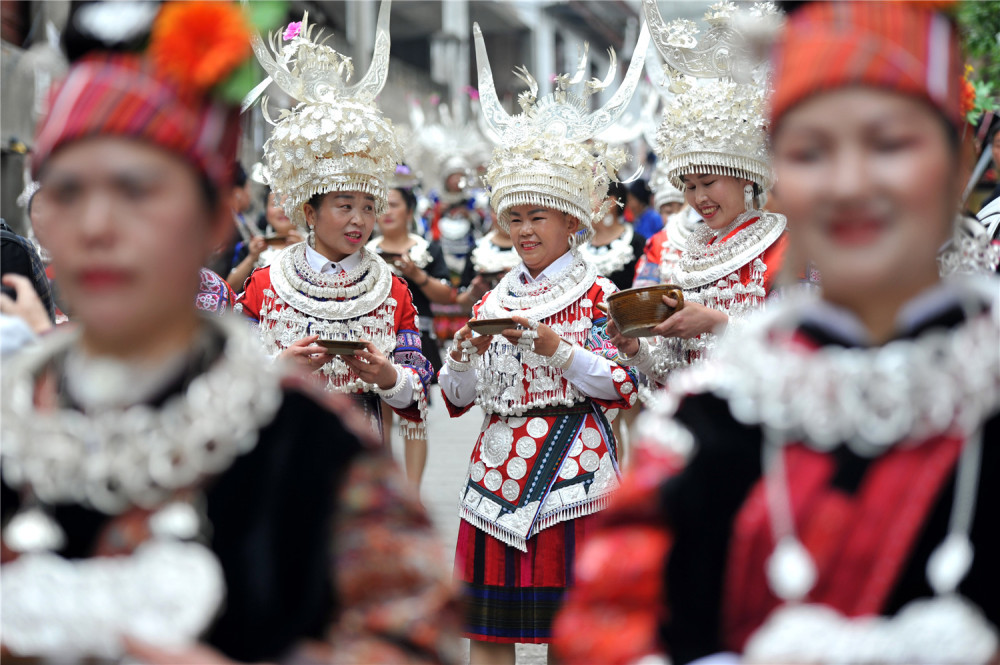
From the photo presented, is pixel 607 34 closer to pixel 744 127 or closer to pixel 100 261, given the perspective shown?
pixel 744 127

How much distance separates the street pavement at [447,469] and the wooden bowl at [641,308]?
4.24ft

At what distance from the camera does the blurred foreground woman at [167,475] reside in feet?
5.60

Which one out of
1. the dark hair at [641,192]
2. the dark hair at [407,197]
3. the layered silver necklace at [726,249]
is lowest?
the layered silver necklace at [726,249]

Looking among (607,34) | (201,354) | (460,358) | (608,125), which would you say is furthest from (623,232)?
(607,34)

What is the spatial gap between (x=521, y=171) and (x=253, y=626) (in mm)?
3297

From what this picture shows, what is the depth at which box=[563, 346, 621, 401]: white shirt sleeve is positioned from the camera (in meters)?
4.34

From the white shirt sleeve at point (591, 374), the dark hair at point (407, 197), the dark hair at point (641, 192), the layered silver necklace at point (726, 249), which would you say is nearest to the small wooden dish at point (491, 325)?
the white shirt sleeve at point (591, 374)

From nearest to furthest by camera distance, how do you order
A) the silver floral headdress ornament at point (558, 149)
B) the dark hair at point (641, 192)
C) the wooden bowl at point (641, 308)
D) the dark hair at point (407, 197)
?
the wooden bowl at point (641, 308) < the silver floral headdress ornament at point (558, 149) < the dark hair at point (407, 197) < the dark hair at point (641, 192)

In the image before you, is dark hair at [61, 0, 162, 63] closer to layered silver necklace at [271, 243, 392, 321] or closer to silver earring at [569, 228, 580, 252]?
layered silver necklace at [271, 243, 392, 321]

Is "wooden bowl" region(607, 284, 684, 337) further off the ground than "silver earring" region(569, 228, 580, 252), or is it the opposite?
"silver earring" region(569, 228, 580, 252)

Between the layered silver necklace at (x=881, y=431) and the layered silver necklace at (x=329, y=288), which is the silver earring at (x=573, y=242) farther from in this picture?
the layered silver necklace at (x=881, y=431)

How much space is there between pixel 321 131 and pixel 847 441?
12.0 feet

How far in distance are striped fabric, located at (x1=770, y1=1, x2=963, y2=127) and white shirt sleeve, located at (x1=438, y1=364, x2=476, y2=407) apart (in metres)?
2.88

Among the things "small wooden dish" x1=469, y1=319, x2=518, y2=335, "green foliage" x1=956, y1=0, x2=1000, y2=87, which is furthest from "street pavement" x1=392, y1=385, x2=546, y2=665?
"green foliage" x1=956, y1=0, x2=1000, y2=87
